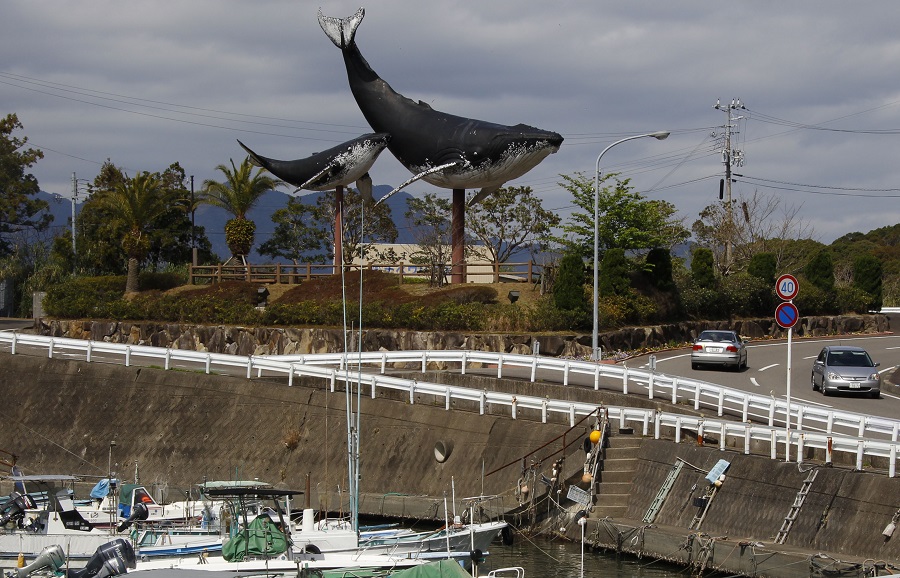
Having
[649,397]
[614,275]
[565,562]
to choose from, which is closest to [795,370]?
[614,275]

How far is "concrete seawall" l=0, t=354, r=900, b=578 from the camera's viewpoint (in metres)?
19.9

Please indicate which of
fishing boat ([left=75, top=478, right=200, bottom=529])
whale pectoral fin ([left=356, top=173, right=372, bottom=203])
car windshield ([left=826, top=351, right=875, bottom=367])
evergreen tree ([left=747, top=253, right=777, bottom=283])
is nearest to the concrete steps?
fishing boat ([left=75, top=478, right=200, bottom=529])

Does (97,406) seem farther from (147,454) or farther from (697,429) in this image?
(697,429)

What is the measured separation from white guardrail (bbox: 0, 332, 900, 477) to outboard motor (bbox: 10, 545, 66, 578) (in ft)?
22.0

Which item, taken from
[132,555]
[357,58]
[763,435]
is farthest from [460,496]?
[357,58]

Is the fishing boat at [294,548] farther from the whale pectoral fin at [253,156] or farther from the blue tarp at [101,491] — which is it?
the whale pectoral fin at [253,156]

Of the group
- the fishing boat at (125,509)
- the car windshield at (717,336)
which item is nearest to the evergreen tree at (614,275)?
the car windshield at (717,336)

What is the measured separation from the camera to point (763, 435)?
21.9 m

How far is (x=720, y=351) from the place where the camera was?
3716 centimetres

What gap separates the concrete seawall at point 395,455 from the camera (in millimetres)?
19922

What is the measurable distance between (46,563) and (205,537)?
3912 millimetres

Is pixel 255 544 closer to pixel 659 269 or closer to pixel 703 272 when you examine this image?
pixel 659 269

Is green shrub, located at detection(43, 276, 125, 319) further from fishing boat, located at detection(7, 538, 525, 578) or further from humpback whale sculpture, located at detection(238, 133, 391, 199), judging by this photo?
fishing boat, located at detection(7, 538, 525, 578)

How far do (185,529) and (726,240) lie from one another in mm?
52385
